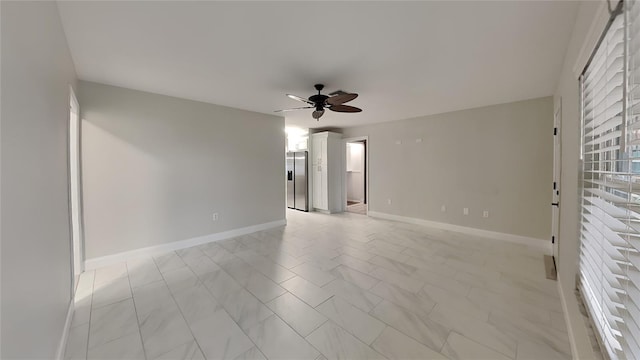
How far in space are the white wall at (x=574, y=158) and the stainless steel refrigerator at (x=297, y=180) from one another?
5.16m

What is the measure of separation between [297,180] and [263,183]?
212cm

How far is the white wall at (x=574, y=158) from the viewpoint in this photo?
53.8 inches

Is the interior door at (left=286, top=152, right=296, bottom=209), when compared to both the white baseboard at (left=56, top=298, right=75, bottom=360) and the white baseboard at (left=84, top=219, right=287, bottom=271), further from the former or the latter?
the white baseboard at (left=56, top=298, right=75, bottom=360)

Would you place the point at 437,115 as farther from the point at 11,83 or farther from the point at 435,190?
the point at 11,83

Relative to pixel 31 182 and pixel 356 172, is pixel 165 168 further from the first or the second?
pixel 356 172

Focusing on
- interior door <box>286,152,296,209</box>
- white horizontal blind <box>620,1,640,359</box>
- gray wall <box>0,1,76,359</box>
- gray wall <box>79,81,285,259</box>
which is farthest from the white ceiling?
interior door <box>286,152,296,209</box>

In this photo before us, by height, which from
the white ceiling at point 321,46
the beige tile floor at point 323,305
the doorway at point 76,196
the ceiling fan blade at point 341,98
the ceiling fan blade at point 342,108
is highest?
the white ceiling at point 321,46

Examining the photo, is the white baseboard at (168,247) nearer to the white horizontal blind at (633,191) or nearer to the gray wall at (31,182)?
the gray wall at (31,182)

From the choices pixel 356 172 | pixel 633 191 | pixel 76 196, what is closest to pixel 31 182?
pixel 76 196

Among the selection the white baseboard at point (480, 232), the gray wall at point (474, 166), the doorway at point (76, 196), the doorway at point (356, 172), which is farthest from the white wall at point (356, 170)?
the doorway at point (76, 196)

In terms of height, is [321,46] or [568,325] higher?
[321,46]

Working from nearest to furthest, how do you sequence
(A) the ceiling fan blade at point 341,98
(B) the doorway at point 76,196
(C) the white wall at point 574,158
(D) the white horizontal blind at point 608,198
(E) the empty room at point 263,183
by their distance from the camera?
(D) the white horizontal blind at point 608,198, (E) the empty room at point 263,183, (C) the white wall at point 574,158, (A) the ceiling fan blade at point 341,98, (B) the doorway at point 76,196

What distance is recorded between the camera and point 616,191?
1.12m

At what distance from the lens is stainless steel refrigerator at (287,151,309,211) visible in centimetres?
663
